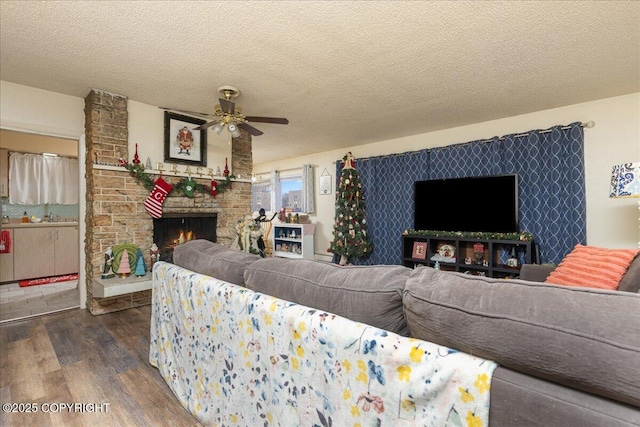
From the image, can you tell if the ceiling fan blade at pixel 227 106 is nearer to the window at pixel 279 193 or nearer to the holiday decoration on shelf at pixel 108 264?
the holiday decoration on shelf at pixel 108 264

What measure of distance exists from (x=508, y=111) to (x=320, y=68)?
254 cm

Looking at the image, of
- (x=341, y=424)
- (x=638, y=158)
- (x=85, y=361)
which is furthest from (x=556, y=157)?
(x=85, y=361)

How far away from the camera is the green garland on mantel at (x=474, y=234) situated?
3522 millimetres

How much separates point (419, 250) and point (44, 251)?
5.69 meters

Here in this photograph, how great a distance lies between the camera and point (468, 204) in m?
4.03

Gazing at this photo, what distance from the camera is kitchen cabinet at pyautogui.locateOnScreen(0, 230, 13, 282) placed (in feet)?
13.9

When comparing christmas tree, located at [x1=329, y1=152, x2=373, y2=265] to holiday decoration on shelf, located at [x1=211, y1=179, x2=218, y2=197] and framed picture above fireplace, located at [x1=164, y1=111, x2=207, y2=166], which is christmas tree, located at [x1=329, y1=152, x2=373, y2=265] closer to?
holiday decoration on shelf, located at [x1=211, y1=179, x2=218, y2=197]

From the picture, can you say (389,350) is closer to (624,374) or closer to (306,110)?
(624,374)

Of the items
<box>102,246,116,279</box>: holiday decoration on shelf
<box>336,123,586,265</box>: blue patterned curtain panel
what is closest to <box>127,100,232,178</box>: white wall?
<box>102,246,116,279</box>: holiday decoration on shelf

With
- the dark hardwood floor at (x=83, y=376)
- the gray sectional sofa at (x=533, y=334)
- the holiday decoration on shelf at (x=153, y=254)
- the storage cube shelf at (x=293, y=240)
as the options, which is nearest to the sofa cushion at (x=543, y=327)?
the gray sectional sofa at (x=533, y=334)

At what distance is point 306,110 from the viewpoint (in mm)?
3719

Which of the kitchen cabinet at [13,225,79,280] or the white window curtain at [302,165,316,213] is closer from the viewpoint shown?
the kitchen cabinet at [13,225,79,280]

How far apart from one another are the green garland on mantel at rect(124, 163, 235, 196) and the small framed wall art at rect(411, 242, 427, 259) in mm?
2867

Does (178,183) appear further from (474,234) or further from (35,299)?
(474,234)
